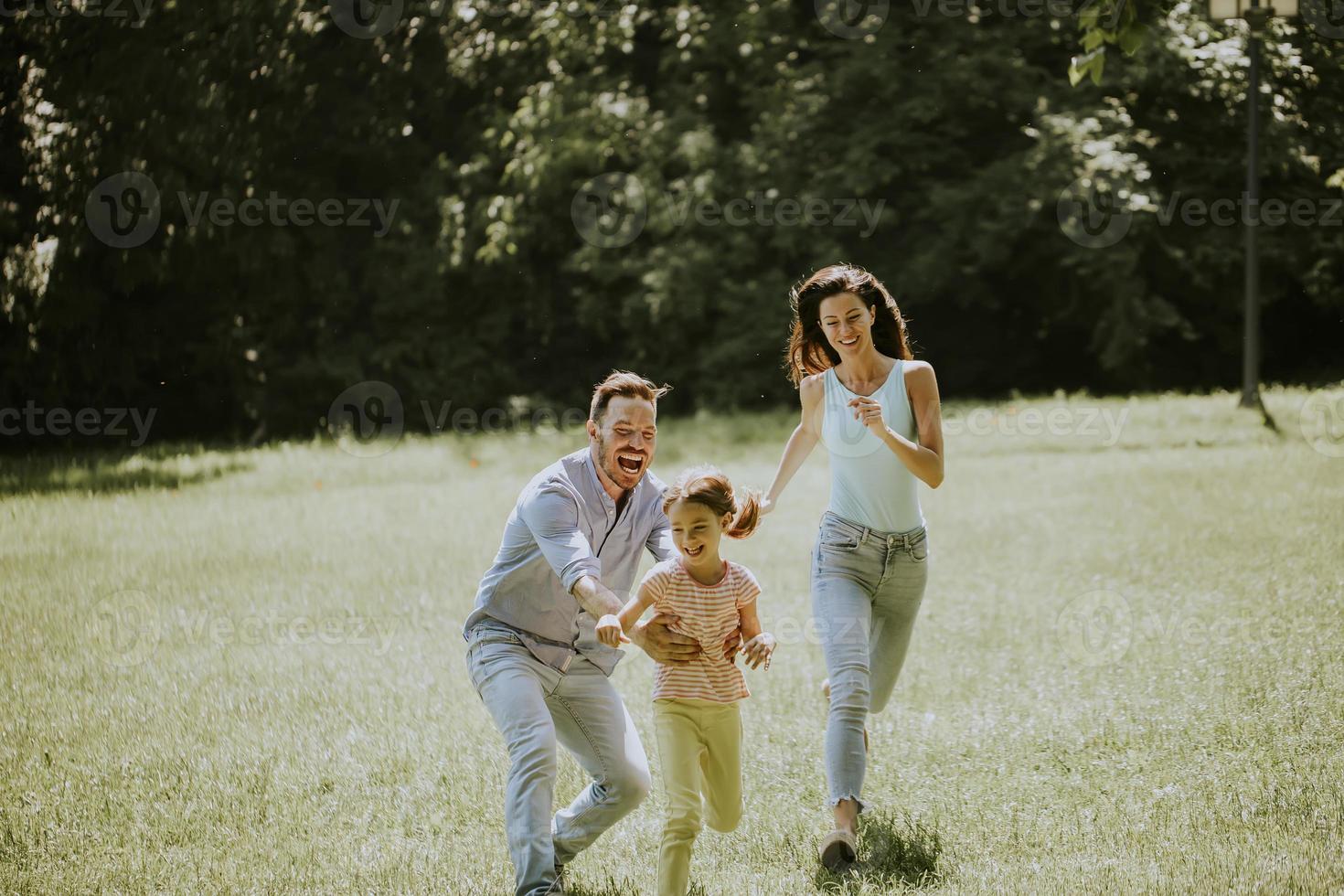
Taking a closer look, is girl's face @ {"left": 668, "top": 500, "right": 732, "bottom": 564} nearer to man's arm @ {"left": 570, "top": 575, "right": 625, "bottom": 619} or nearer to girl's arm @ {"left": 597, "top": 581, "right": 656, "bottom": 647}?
girl's arm @ {"left": 597, "top": 581, "right": 656, "bottom": 647}

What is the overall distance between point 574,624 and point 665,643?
22.1 inches

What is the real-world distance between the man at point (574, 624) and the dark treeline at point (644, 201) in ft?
64.2

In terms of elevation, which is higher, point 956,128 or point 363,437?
point 956,128

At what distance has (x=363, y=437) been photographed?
23219mm

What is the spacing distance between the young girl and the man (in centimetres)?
8

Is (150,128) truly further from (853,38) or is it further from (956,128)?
(956,128)

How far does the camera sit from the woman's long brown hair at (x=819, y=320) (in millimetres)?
5511

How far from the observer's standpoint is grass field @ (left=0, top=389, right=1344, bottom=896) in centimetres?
517

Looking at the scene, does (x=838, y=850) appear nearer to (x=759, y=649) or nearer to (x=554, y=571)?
(x=759, y=649)

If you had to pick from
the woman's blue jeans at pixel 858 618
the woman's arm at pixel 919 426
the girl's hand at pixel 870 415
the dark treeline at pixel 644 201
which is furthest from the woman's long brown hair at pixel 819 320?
the dark treeline at pixel 644 201

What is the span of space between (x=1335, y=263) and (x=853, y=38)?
1019cm

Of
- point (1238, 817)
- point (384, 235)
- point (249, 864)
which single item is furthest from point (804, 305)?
point (384, 235)

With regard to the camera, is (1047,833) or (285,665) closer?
(1047,833)

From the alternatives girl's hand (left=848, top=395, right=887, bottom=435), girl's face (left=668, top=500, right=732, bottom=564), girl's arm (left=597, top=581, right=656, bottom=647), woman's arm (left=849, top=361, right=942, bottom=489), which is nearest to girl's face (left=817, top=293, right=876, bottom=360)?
woman's arm (left=849, top=361, right=942, bottom=489)
